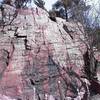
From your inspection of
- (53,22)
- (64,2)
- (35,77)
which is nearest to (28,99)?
(35,77)

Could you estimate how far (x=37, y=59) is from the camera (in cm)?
2097

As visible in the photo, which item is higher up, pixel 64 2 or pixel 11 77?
pixel 64 2

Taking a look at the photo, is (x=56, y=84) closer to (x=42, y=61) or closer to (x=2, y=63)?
(x=42, y=61)

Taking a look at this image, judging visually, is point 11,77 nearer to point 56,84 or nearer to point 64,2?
point 56,84

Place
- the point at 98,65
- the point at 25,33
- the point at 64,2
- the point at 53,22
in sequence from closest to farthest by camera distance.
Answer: the point at 25,33, the point at 53,22, the point at 98,65, the point at 64,2

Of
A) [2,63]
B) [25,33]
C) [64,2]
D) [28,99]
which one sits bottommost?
[28,99]

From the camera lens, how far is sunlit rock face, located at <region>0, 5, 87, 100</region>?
20.0 m

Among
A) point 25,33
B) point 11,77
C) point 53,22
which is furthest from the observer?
point 53,22

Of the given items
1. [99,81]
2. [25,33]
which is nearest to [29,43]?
[25,33]

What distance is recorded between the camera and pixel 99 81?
76.7 feet

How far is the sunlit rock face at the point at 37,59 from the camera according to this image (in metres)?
20.0

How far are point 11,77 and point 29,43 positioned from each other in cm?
229

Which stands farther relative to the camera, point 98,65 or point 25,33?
point 98,65

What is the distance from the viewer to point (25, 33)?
21.0 metres
